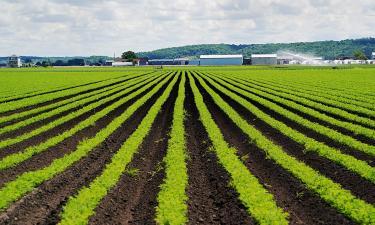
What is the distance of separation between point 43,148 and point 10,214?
274 inches

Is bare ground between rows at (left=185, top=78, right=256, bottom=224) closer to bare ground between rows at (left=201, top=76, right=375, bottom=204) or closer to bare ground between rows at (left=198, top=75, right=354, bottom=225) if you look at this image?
bare ground between rows at (left=198, top=75, right=354, bottom=225)

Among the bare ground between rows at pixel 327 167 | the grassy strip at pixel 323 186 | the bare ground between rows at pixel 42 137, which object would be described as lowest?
the bare ground between rows at pixel 42 137

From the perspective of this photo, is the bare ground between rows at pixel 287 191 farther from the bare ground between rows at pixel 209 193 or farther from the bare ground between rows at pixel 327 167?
the bare ground between rows at pixel 327 167

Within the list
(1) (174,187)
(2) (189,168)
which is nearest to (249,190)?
(1) (174,187)

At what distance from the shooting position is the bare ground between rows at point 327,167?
12008 millimetres

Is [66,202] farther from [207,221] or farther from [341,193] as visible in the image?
[341,193]

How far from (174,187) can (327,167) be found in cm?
492

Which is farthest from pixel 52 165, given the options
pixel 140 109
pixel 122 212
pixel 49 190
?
pixel 140 109

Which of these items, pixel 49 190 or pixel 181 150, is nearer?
pixel 49 190

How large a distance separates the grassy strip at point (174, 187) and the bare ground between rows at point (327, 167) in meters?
3.67

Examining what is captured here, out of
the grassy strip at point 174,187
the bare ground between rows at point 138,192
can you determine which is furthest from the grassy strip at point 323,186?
the bare ground between rows at point 138,192

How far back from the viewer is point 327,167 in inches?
561

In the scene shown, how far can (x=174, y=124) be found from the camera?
22.3 metres

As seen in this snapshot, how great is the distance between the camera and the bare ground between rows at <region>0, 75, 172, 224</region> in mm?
10250
